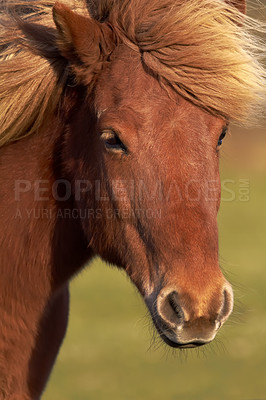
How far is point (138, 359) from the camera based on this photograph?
368 inches

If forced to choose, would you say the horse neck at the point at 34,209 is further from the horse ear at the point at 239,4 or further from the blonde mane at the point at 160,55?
the horse ear at the point at 239,4

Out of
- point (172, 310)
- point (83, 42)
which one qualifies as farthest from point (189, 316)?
point (83, 42)

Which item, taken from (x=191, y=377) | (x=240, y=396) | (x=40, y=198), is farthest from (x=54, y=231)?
(x=191, y=377)

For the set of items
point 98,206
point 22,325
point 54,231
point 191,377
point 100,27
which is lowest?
point 191,377

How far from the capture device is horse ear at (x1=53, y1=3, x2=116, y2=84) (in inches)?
134

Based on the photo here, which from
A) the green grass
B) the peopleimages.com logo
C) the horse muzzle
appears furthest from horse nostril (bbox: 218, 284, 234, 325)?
the green grass

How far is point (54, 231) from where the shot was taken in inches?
150

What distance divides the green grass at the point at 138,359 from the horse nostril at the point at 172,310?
7.57ft

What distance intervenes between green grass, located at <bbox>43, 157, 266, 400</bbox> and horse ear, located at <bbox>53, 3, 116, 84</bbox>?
7.88ft

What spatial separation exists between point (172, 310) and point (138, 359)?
636 cm

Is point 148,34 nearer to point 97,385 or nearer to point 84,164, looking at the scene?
point 84,164

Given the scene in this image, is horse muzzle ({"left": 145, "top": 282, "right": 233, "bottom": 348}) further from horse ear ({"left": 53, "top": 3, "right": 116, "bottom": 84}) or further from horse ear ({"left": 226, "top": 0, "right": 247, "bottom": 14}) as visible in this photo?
horse ear ({"left": 226, "top": 0, "right": 247, "bottom": 14})

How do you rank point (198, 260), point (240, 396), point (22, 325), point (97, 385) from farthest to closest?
point (97, 385) < point (240, 396) < point (22, 325) < point (198, 260)

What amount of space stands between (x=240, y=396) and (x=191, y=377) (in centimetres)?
92
